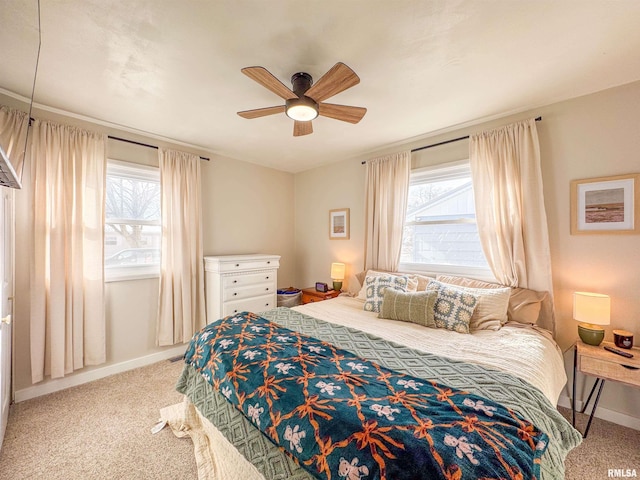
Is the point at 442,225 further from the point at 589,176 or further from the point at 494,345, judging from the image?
the point at 494,345

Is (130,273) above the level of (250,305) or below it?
above

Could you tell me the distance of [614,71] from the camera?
190 cm

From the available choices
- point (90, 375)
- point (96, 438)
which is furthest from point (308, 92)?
point (90, 375)

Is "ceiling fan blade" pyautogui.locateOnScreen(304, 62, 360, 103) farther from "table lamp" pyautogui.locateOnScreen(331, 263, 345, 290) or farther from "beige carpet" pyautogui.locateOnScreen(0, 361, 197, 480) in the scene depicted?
"beige carpet" pyautogui.locateOnScreen(0, 361, 197, 480)

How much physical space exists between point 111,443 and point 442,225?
137 inches

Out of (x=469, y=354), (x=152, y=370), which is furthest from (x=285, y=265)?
(x=469, y=354)

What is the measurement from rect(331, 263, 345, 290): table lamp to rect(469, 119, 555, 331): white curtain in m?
1.75

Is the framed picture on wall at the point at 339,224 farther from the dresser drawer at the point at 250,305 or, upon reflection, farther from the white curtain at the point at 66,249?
the white curtain at the point at 66,249

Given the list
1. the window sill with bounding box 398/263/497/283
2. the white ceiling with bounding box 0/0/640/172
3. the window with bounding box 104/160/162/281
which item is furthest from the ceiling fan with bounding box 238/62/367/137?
the window sill with bounding box 398/263/497/283

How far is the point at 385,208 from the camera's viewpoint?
3334 millimetres

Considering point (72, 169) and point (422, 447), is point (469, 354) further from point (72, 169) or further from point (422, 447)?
point (72, 169)

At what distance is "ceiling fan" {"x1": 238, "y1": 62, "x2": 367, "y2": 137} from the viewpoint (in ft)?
5.09

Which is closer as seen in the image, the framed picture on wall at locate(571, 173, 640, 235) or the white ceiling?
the white ceiling

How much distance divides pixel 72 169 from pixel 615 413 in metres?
5.10
